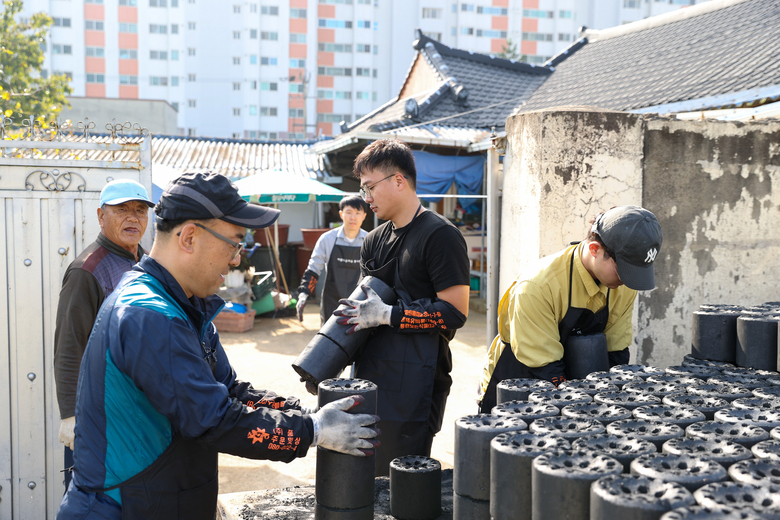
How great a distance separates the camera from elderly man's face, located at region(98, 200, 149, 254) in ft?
9.58

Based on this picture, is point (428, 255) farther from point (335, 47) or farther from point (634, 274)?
point (335, 47)

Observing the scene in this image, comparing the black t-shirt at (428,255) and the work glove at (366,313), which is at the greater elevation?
the black t-shirt at (428,255)

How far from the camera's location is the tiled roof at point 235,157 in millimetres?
15172

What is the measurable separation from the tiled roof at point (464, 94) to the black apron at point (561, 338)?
8.53 metres

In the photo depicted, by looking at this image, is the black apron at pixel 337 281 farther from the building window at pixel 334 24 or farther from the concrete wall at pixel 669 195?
the building window at pixel 334 24

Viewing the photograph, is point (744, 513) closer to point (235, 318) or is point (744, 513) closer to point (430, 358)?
point (430, 358)

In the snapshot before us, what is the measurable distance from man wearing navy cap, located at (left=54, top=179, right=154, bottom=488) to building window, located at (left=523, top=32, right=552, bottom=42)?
4810cm

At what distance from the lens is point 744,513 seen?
3.82 ft

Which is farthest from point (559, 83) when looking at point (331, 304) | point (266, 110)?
point (266, 110)

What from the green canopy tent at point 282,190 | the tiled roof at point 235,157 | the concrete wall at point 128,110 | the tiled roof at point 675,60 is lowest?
the green canopy tent at point 282,190

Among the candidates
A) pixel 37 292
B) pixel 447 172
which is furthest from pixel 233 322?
pixel 37 292

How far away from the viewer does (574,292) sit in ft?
8.04

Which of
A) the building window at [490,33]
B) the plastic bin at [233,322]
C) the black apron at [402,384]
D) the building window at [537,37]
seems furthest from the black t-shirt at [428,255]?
the building window at [537,37]

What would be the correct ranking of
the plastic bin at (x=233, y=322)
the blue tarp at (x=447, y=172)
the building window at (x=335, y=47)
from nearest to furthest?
1. the plastic bin at (x=233, y=322)
2. the blue tarp at (x=447, y=172)
3. the building window at (x=335, y=47)
